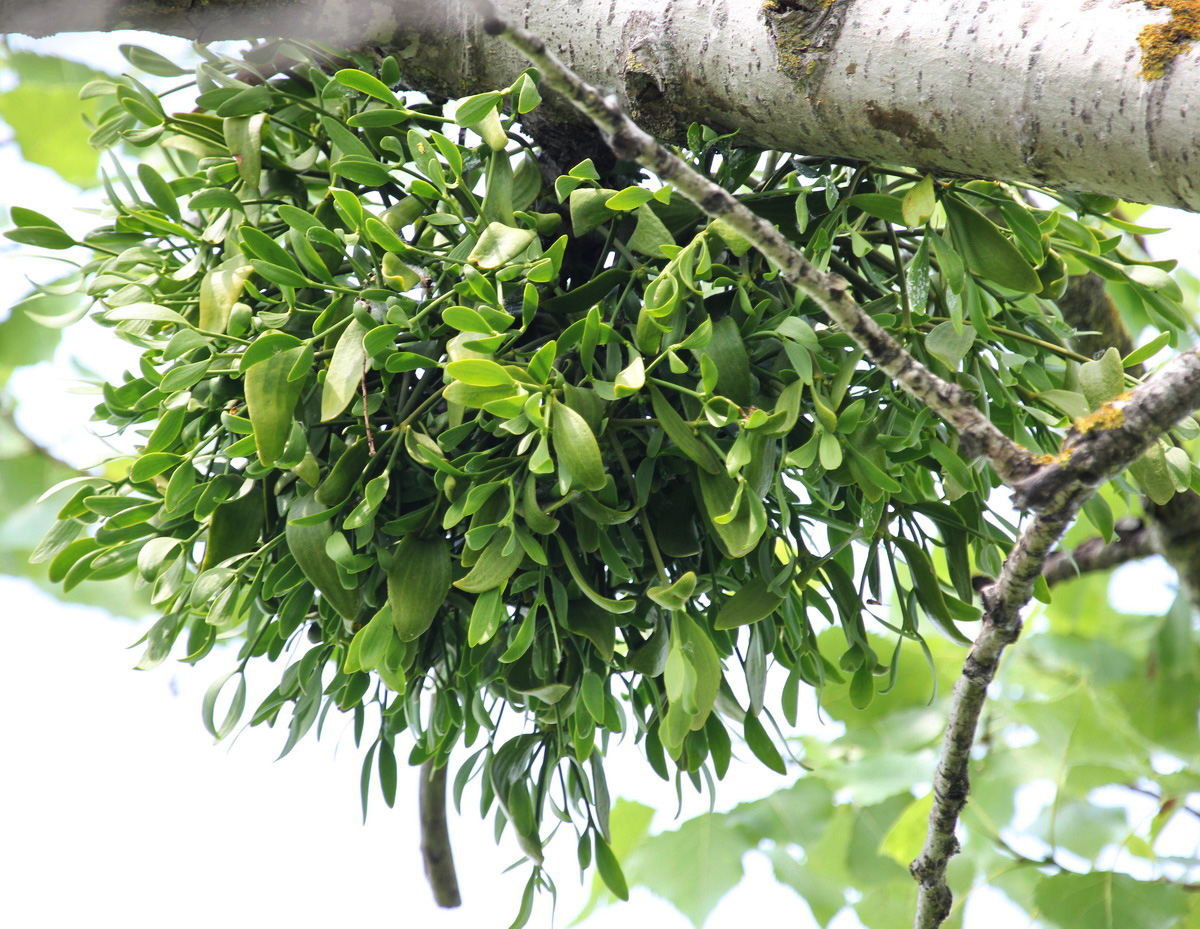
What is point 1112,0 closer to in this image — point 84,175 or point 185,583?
point 185,583

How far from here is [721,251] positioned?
489mm

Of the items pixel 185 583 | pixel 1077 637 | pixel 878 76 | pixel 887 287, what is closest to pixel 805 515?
pixel 887 287

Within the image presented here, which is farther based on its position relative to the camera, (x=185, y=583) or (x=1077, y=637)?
(x=1077, y=637)

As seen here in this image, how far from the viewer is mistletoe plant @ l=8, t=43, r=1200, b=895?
1.47ft

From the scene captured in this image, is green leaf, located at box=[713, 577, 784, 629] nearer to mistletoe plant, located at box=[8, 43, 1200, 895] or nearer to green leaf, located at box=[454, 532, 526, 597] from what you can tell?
mistletoe plant, located at box=[8, 43, 1200, 895]

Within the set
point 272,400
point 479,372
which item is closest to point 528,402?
point 479,372

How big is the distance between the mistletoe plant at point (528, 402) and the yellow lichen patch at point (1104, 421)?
0.11m

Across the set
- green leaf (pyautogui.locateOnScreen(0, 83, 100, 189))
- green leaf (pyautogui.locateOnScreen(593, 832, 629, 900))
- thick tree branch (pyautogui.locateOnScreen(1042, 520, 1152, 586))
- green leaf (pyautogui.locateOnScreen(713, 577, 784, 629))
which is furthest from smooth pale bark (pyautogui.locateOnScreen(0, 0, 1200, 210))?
thick tree branch (pyautogui.locateOnScreen(1042, 520, 1152, 586))

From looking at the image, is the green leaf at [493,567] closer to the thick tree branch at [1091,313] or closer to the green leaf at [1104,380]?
the green leaf at [1104,380]

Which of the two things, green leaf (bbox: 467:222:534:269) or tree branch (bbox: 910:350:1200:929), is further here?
green leaf (bbox: 467:222:534:269)

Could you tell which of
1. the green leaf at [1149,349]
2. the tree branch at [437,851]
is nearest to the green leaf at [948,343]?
the green leaf at [1149,349]

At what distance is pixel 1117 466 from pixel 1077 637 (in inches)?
40.1

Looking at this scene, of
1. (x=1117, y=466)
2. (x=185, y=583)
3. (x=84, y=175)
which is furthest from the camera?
(x=84, y=175)

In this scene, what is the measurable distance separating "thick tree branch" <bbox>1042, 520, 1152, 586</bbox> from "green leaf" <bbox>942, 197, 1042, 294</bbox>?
734 millimetres
